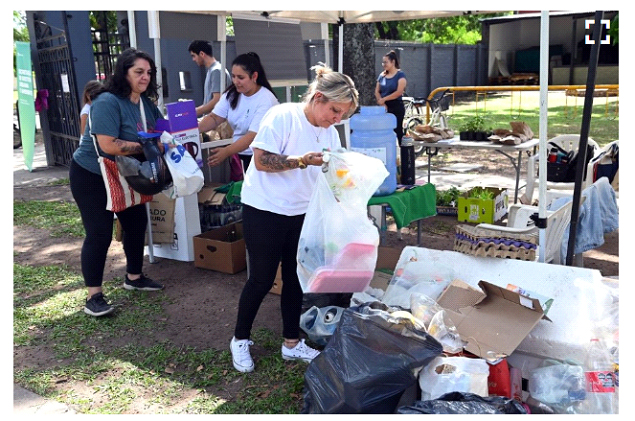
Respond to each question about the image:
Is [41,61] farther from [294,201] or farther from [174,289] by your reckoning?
[294,201]

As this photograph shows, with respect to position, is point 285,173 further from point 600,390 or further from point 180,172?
point 600,390

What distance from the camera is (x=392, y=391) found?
104 inches

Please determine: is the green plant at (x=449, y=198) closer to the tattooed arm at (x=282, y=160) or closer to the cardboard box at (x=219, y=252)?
the cardboard box at (x=219, y=252)

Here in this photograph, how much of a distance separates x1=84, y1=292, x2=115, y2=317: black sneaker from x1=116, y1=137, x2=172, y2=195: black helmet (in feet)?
2.76

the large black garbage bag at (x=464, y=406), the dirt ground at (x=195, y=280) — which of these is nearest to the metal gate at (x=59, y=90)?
the dirt ground at (x=195, y=280)

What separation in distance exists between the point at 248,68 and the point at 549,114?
551 inches

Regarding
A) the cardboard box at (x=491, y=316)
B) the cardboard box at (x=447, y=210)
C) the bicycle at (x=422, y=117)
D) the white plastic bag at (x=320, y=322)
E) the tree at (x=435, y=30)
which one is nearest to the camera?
the cardboard box at (x=491, y=316)

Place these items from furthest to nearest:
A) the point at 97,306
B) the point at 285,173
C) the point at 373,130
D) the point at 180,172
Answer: the point at 373,130
the point at 97,306
the point at 180,172
the point at 285,173

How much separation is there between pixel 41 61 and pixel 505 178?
819 centimetres

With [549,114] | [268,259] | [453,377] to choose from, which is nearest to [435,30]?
[549,114]

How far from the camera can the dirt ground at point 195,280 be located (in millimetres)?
3906

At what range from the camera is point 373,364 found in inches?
103

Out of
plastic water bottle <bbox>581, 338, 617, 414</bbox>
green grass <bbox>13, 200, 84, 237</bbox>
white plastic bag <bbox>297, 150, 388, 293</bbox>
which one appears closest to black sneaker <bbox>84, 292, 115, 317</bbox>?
white plastic bag <bbox>297, 150, 388, 293</bbox>

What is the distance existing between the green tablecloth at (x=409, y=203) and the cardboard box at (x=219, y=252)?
1389 mm
